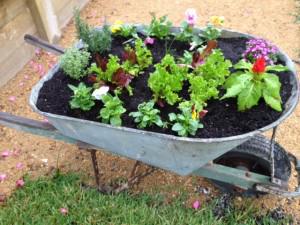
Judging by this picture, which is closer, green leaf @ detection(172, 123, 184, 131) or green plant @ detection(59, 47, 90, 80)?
green leaf @ detection(172, 123, 184, 131)

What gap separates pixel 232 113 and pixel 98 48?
37.7 inches

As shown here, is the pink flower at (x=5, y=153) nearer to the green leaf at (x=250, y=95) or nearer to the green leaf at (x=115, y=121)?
the green leaf at (x=115, y=121)

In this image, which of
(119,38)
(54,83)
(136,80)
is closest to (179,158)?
(136,80)

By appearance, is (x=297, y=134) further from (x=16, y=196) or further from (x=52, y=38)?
(x=52, y=38)

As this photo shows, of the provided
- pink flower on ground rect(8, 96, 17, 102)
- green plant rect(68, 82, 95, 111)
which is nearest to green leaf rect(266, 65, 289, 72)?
green plant rect(68, 82, 95, 111)

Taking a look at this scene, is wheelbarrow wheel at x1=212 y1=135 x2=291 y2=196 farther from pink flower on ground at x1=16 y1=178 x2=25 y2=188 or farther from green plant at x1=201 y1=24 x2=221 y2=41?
pink flower on ground at x1=16 y1=178 x2=25 y2=188

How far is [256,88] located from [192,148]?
463mm

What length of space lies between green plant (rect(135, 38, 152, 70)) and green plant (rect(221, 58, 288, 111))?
1.86 feet

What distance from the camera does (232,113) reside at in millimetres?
1926

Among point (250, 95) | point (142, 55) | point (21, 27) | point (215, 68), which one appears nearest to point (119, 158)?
point (142, 55)

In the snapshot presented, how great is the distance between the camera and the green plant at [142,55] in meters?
2.24

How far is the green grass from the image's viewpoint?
2.28 meters

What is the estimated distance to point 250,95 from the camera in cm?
185

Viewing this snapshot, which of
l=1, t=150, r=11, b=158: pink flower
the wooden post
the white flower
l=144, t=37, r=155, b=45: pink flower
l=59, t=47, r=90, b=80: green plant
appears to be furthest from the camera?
the wooden post
